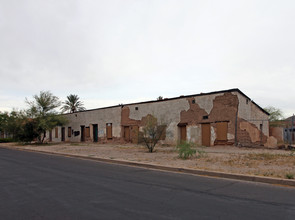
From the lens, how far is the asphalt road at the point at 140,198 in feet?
16.0

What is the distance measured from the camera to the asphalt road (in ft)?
16.0

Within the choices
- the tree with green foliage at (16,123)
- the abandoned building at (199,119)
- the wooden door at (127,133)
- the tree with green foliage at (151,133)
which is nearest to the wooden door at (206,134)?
the abandoned building at (199,119)

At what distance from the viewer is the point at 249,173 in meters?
8.59

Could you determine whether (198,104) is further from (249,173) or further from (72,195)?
(72,195)

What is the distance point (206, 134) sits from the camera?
2088 cm

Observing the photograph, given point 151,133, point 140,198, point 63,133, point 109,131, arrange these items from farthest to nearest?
point 63,133
point 109,131
point 151,133
point 140,198

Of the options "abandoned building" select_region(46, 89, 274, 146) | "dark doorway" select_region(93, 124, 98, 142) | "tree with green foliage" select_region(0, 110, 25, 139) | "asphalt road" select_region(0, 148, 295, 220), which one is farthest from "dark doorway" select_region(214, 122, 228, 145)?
"tree with green foliage" select_region(0, 110, 25, 139)

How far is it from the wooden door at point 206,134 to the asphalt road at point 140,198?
12.4 m

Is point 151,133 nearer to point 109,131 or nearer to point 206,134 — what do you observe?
point 206,134

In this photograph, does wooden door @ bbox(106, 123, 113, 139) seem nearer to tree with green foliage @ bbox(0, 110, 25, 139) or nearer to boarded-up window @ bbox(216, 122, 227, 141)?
tree with green foliage @ bbox(0, 110, 25, 139)

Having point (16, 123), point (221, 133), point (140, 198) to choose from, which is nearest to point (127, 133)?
point (221, 133)

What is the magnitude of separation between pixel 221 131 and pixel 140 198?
15.0 meters

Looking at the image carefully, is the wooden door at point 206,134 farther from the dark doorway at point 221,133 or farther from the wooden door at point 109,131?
the wooden door at point 109,131

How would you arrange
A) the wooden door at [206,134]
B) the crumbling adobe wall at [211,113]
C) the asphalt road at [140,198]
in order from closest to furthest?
the asphalt road at [140,198] < the crumbling adobe wall at [211,113] < the wooden door at [206,134]
